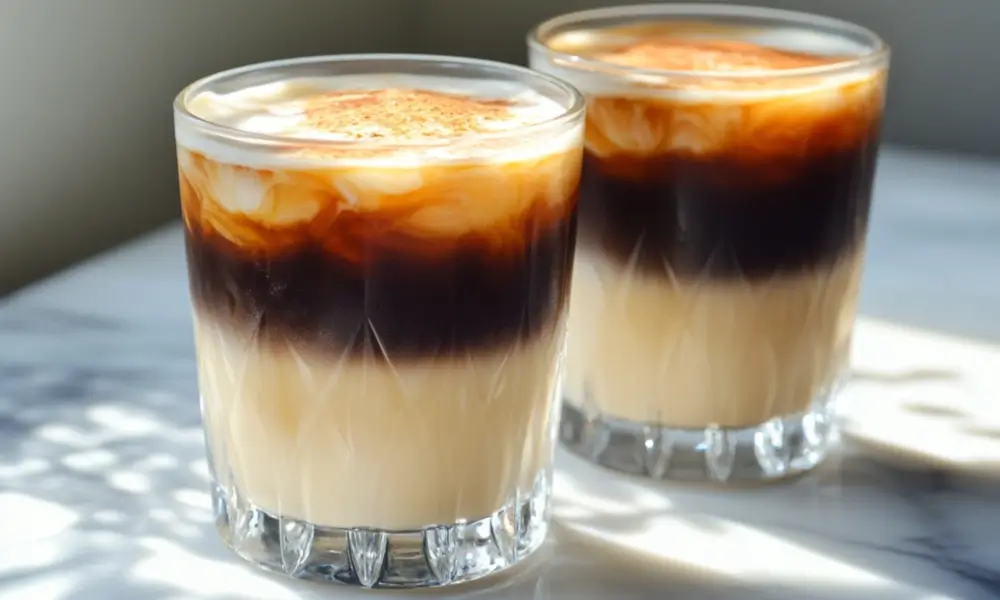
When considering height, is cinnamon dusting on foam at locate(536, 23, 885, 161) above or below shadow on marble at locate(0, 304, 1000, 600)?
above

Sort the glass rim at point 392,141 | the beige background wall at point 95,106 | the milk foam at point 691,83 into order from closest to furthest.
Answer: the glass rim at point 392,141, the milk foam at point 691,83, the beige background wall at point 95,106

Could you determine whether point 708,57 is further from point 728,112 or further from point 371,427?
point 371,427

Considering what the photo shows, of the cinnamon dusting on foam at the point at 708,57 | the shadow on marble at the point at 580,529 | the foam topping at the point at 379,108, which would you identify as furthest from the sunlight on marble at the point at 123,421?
the cinnamon dusting on foam at the point at 708,57

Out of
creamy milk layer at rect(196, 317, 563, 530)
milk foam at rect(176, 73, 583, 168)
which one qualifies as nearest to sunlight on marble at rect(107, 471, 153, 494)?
creamy milk layer at rect(196, 317, 563, 530)

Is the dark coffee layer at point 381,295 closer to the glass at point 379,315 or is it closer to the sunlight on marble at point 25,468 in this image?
the glass at point 379,315

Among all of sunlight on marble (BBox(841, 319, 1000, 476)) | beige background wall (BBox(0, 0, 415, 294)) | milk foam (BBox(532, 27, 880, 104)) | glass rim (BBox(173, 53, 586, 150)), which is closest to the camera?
glass rim (BBox(173, 53, 586, 150))

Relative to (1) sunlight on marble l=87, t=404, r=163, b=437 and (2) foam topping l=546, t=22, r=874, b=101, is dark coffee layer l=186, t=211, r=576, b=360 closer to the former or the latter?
(2) foam topping l=546, t=22, r=874, b=101

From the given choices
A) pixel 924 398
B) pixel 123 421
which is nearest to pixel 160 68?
pixel 123 421

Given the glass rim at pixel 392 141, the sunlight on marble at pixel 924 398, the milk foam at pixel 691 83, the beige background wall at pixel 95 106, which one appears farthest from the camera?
the beige background wall at pixel 95 106
